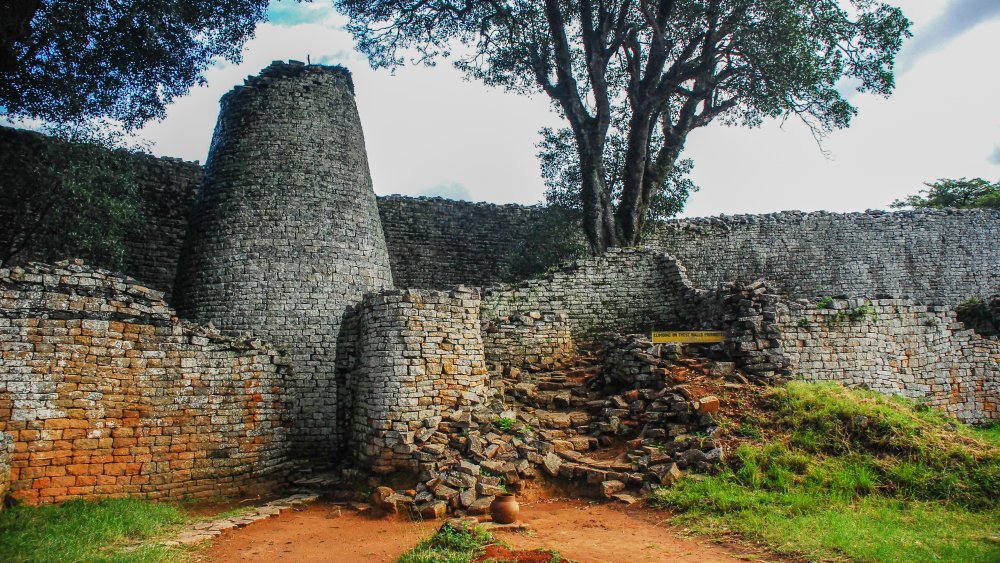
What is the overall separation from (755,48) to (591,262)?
7.05 meters

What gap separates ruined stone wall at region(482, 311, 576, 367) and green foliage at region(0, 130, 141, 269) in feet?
22.7

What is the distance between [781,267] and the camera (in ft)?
64.0

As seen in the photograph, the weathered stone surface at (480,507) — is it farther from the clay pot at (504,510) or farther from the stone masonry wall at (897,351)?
the stone masonry wall at (897,351)

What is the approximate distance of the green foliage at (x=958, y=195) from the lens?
27.0 meters

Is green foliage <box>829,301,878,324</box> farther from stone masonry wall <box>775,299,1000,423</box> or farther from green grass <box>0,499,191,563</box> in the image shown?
green grass <box>0,499,191,563</box>

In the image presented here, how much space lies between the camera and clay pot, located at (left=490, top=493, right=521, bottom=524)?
7156mm

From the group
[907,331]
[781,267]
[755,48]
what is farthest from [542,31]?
[907,331]

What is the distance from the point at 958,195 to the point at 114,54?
31.6 m

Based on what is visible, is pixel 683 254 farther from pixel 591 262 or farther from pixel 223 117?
pixel 223 117

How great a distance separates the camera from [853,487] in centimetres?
751

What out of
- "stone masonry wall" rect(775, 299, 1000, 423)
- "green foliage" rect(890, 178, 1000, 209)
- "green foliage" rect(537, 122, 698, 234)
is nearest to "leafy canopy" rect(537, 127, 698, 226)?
"green foliage" rect(537, 122, 698, 234)

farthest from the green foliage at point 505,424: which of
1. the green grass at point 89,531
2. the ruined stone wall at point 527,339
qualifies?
the green grass at point 89,531

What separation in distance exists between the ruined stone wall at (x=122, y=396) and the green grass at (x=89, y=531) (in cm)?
51

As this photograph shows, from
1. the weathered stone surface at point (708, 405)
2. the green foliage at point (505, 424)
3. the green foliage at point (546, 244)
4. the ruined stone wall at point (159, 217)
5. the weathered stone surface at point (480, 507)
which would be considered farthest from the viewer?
the green foliage at point (546, 244)
